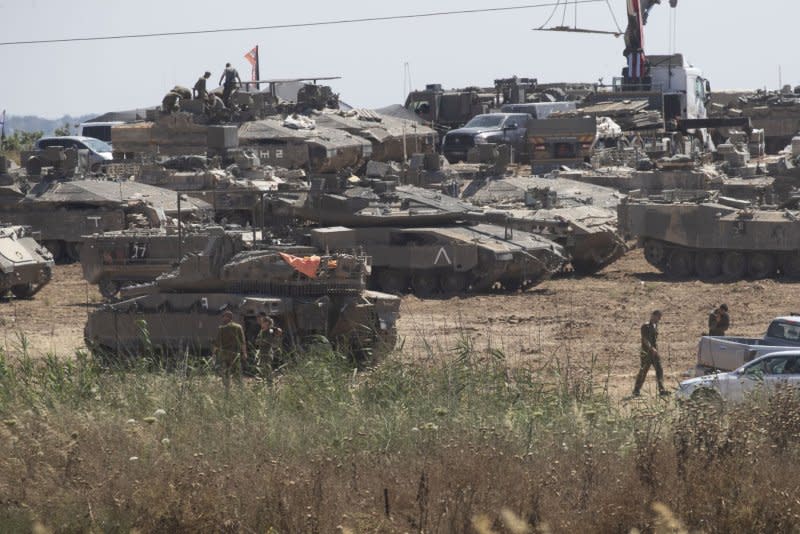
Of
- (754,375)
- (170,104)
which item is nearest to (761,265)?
(754,375)

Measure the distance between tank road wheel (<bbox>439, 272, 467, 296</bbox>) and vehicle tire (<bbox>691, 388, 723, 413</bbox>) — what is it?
12.6 m

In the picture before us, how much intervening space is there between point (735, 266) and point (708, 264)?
52 cm

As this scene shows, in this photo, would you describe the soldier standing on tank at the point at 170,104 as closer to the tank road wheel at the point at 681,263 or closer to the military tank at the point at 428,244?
the military tank at the point at 428,244

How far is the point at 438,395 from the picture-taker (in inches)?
505

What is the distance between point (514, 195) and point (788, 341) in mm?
15258

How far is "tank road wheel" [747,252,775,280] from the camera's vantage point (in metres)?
26.3

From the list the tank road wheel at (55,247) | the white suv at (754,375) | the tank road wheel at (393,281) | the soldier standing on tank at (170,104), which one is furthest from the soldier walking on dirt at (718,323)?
the soldier standing on tank at (170,104)

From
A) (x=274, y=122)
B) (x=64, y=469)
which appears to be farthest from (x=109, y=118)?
(x=64, y=469)

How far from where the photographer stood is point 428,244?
24922 mm

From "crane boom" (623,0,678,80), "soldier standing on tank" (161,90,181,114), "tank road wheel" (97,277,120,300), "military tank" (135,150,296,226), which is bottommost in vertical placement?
"tank road wheel" (97,277,120,300)

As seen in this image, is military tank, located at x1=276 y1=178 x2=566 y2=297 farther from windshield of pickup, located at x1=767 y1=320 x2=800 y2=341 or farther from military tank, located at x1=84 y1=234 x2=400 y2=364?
windshield of pickup, located at x1=767 y1=320 x2=800 y2=341

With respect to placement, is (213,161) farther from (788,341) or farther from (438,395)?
(438,395)

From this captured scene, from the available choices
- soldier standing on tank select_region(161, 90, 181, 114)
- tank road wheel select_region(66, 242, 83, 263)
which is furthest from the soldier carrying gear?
tank road wheel select_region(66, 242, 83, 263)

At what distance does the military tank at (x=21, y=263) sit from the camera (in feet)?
79.0
